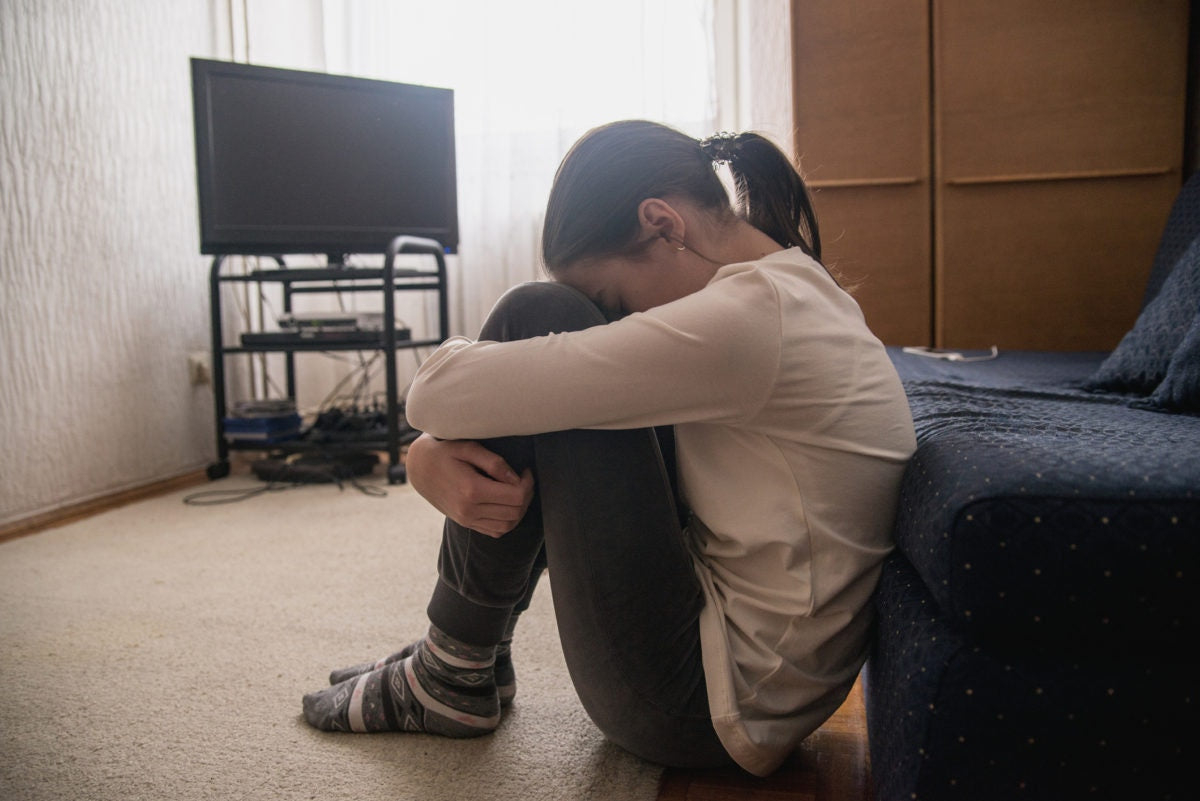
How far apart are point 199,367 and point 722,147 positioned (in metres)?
2.26

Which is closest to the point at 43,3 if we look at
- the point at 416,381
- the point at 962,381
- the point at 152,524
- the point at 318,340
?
the point at 318,340

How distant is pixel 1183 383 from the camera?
1.07 m

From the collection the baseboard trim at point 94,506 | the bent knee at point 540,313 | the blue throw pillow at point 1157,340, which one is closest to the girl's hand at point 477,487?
the bent knee at point 540,313

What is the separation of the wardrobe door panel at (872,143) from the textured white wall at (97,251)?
1.80 m

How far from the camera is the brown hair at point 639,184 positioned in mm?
826

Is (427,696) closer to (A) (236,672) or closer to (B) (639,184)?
(A) (236,672)

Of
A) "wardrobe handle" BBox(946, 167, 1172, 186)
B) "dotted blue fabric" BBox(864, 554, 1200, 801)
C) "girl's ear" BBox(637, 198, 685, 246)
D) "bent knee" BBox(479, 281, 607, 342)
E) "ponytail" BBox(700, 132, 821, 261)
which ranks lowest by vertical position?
"dotted blue fabric" BBox(864, 554, 1200, 801)

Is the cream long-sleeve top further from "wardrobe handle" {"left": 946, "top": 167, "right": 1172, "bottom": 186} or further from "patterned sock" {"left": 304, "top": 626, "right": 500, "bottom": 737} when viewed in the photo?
"wardrobe handle" {"left": 946, "top": 167, "right": 1172, "bottom": 186}

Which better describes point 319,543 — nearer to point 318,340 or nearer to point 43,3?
point 318,340

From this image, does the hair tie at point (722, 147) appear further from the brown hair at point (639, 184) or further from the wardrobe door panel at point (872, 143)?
the wardrobe door panel at point (872, 143)

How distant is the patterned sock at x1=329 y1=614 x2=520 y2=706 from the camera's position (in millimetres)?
1037

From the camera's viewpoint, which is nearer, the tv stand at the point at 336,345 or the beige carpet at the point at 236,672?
the beige carpet at the point at 236,672

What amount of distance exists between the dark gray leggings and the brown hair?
0.20 ft

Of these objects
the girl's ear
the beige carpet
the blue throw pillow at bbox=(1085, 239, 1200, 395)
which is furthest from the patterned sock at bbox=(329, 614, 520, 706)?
the blue throw pillow at bbox=(1085, 239, 1200, 395)
